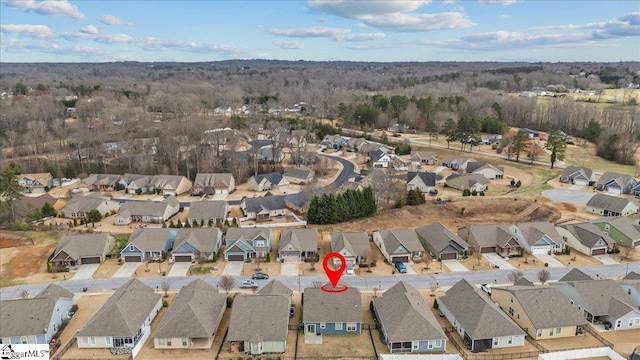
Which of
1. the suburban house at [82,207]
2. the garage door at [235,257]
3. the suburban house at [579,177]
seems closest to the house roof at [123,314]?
the garage door at [235,257]

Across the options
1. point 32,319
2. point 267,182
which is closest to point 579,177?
point 267,182

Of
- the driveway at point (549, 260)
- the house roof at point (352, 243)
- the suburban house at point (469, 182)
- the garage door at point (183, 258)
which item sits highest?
the suburban house at point (469, 182)

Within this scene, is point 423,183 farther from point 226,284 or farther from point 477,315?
point 226,284

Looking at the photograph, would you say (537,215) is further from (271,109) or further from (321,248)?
(271,109)

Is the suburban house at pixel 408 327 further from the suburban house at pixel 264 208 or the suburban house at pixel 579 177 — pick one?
the suburban house at pixel 579 177

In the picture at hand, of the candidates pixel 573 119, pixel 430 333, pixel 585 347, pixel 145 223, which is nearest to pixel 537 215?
pixel 585 347
